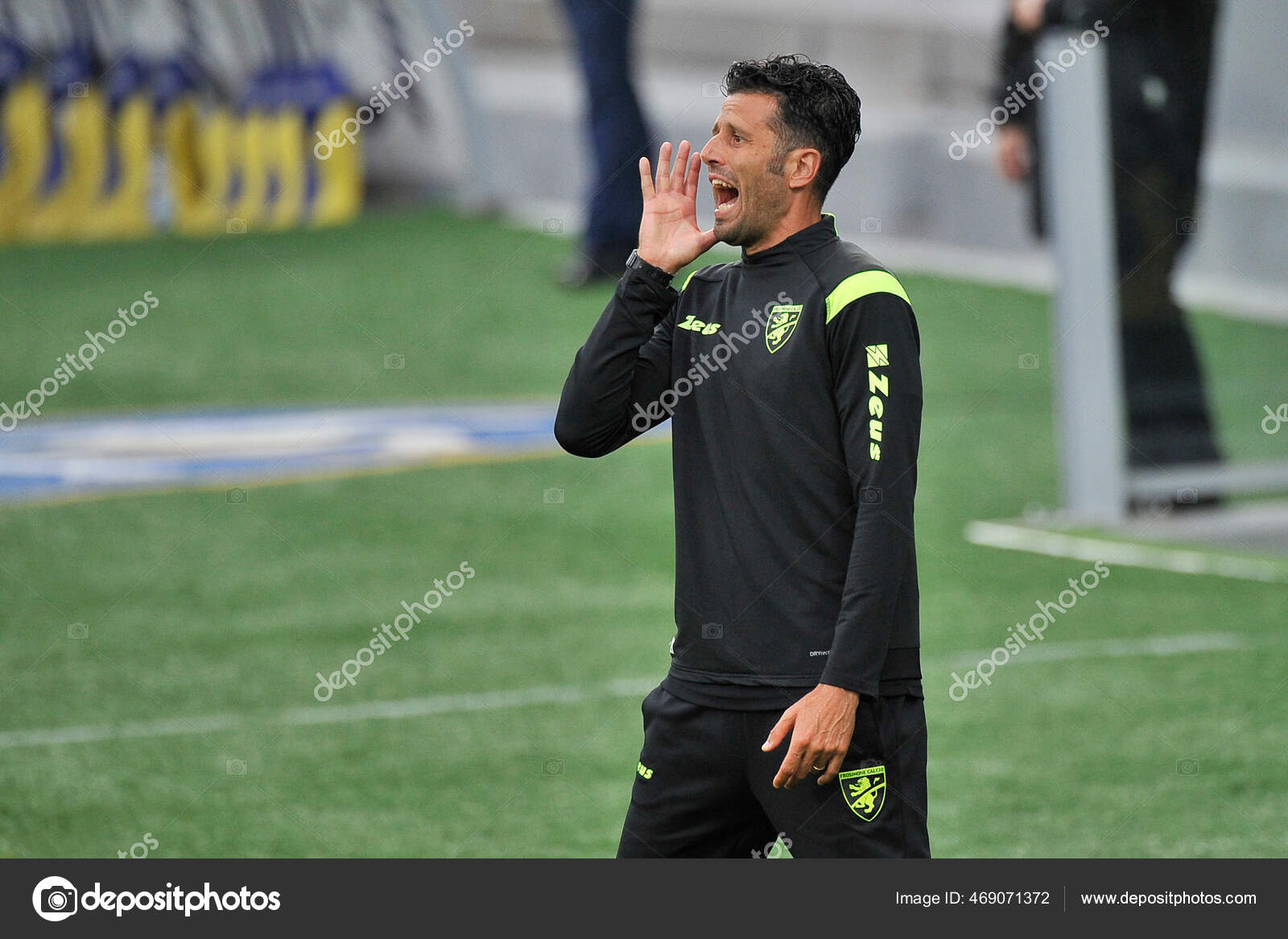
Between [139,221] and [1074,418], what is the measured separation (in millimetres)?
15681

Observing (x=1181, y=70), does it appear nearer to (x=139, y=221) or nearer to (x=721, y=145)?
(x=721, y=145)

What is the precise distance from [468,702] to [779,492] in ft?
13.3

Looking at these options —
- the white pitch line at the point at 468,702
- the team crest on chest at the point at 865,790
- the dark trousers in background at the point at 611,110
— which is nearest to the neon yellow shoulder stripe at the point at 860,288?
the team crest on chest at the point at 865,790

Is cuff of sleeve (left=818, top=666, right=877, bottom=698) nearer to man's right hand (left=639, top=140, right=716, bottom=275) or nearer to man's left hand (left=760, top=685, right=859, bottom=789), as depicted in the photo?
man's left hand (left=760, top=685, right=859, bottom=789)

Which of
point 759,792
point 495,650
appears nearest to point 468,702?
point 495,650

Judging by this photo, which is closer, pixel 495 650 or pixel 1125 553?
pixel 495 650

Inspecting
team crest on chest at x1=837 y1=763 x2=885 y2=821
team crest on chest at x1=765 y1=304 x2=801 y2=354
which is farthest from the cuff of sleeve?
team crest on chest at x1=765 y1=304 x2=801 y2=354

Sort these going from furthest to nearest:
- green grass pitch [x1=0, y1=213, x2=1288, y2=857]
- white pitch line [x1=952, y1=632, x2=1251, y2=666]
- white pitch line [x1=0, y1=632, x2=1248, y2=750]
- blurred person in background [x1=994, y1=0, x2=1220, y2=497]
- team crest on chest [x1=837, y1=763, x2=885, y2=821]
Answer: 1. blurred person in background [x1=994, y1=0, x2=1220, y2=497]
2. white pitch line [x1=952, y1=632, x2=1251, y2=666]
3. white pitch line [x1=0, y1=632, x2=1248, y2=750]
4. green grass pitch [x1=0, y1=213, x2=1288, y2=857]
5. team crest on chest [x1=837, y1=763, x2=885, y2=821]

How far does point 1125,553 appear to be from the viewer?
973cm

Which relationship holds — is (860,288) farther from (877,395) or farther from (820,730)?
(820,730)

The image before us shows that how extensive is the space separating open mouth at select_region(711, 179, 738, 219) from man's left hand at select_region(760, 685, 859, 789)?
0.93 metres

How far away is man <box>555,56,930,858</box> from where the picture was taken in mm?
3367

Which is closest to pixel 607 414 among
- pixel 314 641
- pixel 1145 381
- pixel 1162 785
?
pixel 1162 785

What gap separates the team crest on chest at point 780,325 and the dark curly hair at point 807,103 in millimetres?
251
